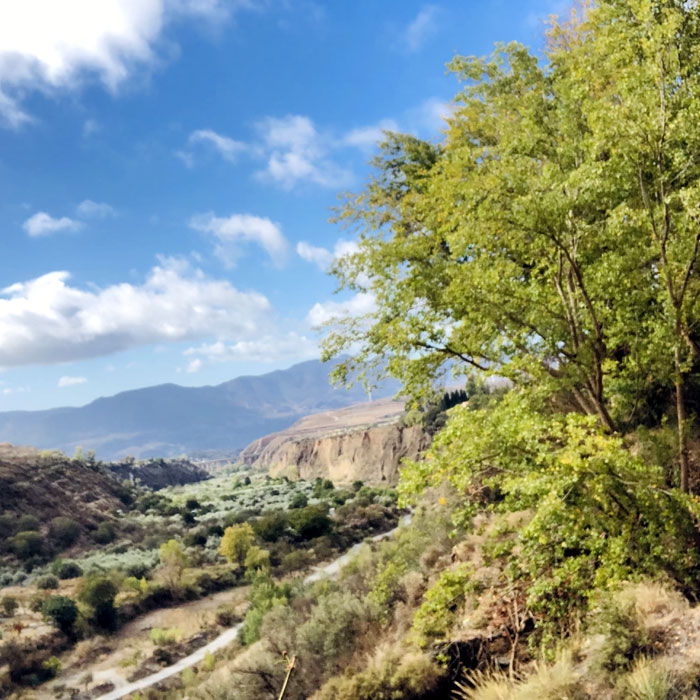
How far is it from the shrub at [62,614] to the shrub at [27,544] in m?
23.1

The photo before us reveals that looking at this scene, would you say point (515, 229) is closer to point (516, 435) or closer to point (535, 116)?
point (535, 116)

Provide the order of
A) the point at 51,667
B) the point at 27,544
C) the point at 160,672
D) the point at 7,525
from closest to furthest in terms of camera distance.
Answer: the point at 160,672
the point at 51,667
the point at 27,544
the point at 7,525

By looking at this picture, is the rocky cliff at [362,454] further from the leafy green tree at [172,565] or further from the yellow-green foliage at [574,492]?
the yellow-green foliage at [574,492]

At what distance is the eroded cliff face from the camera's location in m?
91.3

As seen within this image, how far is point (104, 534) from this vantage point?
6359 centimetres

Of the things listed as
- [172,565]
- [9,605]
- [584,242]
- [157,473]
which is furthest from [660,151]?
[157,473]

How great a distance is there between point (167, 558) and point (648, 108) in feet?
153

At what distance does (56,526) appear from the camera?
61906mm

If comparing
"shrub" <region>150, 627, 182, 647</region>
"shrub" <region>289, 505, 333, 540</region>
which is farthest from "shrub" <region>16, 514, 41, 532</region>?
"shrub" <region>150, 627, 182, 647</region>

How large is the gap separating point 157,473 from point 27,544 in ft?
394

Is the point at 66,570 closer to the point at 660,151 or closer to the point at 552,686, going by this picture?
the point at 552,686

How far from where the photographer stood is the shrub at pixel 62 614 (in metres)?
34.1

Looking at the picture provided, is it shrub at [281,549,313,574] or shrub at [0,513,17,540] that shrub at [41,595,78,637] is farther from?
shrub at [0,513,17,540]

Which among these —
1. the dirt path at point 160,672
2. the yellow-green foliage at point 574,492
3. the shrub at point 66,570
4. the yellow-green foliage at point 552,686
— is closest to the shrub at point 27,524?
the shrub at point 66,570
